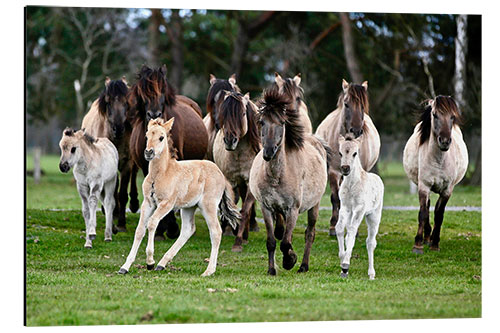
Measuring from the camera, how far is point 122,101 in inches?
434

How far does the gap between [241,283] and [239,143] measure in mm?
2860

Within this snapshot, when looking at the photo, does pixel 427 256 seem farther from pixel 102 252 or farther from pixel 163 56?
pixel 163 56

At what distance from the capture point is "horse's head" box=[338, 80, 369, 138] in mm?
10633

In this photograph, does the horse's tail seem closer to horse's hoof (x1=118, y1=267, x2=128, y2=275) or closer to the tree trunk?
horse's hoof (x1=118, y1=267, x2=128, y2=275)

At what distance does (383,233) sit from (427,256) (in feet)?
6.19

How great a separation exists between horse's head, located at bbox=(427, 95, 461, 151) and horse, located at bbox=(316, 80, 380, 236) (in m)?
1.35

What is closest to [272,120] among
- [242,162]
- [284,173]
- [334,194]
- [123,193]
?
[284,173]

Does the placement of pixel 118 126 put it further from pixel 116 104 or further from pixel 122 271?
pixel 122 271

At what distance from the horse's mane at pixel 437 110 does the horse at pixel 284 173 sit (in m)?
1.95

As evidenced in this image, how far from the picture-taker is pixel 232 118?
9297 millimetres

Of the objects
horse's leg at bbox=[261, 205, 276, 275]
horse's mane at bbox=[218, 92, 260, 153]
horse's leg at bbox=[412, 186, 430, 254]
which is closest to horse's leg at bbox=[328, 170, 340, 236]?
horse's leg at bbox=[412, 186, 430, 254]

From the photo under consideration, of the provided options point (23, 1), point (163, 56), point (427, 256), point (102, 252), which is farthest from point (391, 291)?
point (163, 56)

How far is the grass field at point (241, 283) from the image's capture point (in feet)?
22.1
